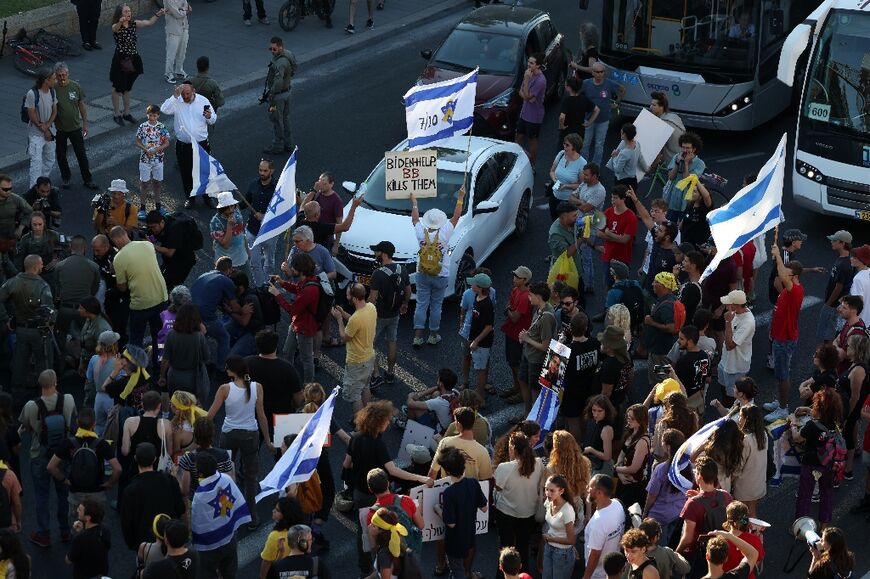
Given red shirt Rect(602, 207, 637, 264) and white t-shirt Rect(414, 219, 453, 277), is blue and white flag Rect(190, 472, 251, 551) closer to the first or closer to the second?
white t-shirt Rect(414, 219, 453, 277)

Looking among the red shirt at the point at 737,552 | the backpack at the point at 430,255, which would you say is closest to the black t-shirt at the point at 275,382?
the backpack at the point at 430,255

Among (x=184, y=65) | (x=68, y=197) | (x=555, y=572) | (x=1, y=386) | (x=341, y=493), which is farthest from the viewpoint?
(x=184, y=65)

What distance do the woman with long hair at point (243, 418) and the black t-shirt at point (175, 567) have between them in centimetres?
220

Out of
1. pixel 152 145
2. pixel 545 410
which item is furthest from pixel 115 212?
pixel 545 410

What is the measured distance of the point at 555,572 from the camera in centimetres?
1076

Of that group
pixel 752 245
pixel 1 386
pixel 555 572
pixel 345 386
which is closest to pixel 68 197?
pixel 1 386

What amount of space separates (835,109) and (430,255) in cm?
650

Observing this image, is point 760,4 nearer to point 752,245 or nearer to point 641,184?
point 641,184

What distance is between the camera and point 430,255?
15.3m

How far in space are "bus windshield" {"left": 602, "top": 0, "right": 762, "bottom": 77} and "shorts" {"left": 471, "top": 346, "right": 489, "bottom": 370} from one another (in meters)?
8.50

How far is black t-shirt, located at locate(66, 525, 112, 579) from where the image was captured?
1002 cm

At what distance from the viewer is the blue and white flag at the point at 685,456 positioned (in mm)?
10836

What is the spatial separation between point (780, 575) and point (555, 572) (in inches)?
89.3

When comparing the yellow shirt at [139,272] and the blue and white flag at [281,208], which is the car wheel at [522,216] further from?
the yellow shirt at [139,272]
